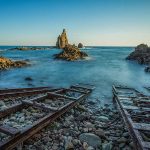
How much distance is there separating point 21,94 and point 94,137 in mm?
5126

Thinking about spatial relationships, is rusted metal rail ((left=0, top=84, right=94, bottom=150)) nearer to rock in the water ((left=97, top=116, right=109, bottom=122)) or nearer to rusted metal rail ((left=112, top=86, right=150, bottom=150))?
rock in the water ((left=97, top=116, right=109, bottom=122))

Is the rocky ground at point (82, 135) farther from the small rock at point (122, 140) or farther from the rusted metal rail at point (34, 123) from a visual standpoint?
the rusted metal rail at point (34, 123)

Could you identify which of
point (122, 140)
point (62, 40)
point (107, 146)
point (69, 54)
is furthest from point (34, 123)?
point (62, 40)

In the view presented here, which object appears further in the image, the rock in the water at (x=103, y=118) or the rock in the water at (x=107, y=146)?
the rock in the water at (x=103, y=118)

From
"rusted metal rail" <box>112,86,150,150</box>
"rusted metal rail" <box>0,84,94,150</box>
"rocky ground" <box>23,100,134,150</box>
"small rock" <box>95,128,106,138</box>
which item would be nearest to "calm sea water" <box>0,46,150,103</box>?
"rusted metal rail" <box>112,86,150,150</box>

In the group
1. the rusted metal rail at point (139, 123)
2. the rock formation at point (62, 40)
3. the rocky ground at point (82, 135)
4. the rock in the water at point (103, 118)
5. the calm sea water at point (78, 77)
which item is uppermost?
the rock formation at point (62, 40)

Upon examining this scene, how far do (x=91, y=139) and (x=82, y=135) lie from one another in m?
0.31

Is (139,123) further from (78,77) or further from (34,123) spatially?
(78,77)

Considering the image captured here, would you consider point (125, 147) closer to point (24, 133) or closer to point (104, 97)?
point (24, 133)

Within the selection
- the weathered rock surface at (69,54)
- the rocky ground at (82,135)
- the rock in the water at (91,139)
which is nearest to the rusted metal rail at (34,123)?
the rocky ground at (82,135)

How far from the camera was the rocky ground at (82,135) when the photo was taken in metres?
4.59

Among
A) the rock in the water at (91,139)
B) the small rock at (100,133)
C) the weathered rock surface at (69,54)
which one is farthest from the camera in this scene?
the weathered rock surface at (69,54)

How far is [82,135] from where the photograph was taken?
5.18m

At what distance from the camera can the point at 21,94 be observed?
29.7ft
